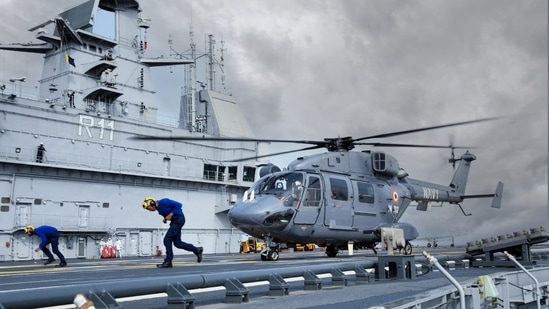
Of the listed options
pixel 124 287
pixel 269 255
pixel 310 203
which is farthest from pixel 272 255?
pixel 124 287

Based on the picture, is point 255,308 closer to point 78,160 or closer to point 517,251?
point 517,251

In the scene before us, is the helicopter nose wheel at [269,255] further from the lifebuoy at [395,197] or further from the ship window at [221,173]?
the ship window at [221,173]

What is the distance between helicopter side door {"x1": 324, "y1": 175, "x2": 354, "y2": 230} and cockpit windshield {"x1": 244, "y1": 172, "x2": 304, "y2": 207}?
1.15m

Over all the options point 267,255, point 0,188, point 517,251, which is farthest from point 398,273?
point 0,188

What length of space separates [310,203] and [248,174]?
75.6ft

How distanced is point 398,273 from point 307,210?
625 cm

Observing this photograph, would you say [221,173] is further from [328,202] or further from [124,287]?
[124,287]

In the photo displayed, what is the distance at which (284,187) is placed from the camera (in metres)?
14.8

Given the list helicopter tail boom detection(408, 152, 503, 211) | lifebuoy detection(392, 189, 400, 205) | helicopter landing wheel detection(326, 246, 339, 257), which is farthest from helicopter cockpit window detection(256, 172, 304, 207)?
helicopter tail boom detection(408, 152, 503, 211)

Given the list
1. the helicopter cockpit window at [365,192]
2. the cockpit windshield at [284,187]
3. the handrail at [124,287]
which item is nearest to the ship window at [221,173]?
the helicopter cockpit window at [365,192]

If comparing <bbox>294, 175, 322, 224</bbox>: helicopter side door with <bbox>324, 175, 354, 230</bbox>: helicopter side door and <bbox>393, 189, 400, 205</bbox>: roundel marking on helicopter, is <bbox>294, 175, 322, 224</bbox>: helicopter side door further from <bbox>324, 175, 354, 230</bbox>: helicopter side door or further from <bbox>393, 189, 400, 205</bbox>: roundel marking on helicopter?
<bbox>393, 189, 400, 205</bbox>: roundel marking on helicopter

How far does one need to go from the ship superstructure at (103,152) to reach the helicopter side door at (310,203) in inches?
528

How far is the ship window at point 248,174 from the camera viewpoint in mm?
37562

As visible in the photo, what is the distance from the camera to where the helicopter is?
14.4 meters
